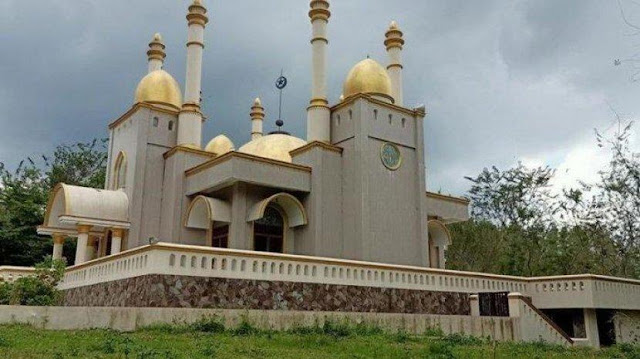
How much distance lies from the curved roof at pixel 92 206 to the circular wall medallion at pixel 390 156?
817 centimetres

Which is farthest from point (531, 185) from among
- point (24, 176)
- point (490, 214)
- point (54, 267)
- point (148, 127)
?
point (24, 176)

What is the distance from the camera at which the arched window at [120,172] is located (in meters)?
19.7

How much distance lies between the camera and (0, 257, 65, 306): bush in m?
13.5

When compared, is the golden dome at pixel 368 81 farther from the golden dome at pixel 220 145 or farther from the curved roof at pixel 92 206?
the curved roof at pixel 92 206

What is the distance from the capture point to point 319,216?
17344 millimetres

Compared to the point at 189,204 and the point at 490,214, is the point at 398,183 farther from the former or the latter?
the point at 490,214

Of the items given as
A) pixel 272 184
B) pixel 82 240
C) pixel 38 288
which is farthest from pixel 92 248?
pixel 272 184

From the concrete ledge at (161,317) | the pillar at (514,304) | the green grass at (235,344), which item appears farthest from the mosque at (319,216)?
the green grass at (235,344)

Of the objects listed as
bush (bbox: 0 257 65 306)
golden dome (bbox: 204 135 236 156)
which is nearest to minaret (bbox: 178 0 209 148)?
golden dome (bbox: 204 135 236 156)

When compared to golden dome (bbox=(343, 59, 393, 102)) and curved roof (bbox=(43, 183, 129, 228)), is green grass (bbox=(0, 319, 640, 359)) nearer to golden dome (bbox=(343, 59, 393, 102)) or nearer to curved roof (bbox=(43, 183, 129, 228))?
curved roof (bbox=(43, 183, 129, 228))

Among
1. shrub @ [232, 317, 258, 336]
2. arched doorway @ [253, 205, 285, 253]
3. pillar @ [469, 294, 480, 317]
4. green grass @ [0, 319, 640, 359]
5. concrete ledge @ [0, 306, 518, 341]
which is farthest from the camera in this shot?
arched doorway @ [253, 205, 285, 253]

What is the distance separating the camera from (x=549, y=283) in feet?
53.6

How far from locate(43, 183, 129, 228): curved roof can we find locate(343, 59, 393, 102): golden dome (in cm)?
815

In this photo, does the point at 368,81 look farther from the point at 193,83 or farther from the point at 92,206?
the point at 92,206
